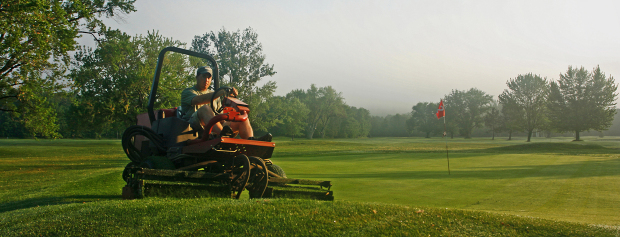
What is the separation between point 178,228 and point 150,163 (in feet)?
5.76

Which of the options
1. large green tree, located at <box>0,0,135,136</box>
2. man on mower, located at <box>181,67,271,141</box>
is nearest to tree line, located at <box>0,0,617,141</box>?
large green tree, located at <box>0,0,135,136</box>

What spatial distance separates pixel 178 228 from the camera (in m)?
3.41

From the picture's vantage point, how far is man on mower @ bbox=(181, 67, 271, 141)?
504 centimetres

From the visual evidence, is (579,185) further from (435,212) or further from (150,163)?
(150,163)

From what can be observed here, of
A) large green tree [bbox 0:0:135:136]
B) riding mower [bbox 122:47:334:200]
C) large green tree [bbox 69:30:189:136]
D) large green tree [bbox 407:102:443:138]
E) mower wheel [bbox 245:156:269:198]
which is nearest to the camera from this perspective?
riding mower [bbox 122:47:334:200]

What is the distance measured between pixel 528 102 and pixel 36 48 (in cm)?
7365

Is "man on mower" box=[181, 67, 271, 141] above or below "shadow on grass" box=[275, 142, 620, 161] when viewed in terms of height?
above

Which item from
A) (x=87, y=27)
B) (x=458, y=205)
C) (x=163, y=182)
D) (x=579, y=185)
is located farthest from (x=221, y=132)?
(x=87, y=27)

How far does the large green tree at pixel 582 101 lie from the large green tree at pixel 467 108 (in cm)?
3197

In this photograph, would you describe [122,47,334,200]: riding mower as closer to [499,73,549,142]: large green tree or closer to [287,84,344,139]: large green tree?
[499,73,549,142]: large green tree

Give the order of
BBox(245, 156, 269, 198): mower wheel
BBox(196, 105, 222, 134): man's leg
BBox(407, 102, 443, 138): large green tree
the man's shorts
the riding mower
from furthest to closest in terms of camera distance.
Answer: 1. BBox(407, 102, 443, 138): large green tree
2. the man's shorts
3. BBox(196, 105, 222, 134): man's leg
4. BBox(245, 156, 269, 198): mower wheel
5. the riding mower

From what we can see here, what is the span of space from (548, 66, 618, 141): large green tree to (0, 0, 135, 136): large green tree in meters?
58.7

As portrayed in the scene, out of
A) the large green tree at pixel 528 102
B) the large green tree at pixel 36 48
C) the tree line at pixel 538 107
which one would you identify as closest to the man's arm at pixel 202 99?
the large green tree at pixel 36 48

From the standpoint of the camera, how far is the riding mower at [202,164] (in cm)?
441
